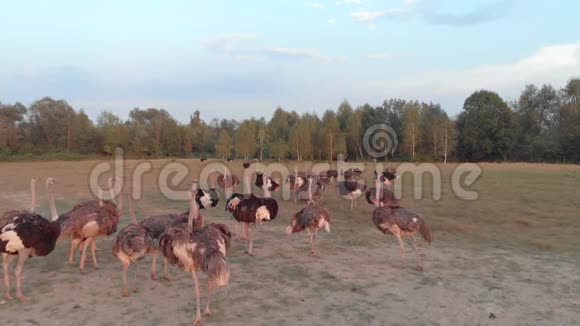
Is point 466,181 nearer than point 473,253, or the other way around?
point 473,253

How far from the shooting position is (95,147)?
7138 centimetres

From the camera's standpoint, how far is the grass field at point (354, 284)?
238 inches

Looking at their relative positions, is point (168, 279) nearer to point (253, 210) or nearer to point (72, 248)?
point (72, 248)

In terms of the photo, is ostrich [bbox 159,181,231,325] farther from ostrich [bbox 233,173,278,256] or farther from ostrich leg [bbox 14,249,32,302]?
ostrich [bbox 233,173,278,256]

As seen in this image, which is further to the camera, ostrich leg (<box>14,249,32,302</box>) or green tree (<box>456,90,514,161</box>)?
green tree (<box>456,90,514,161</box>)

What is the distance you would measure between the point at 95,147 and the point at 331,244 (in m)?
69.2

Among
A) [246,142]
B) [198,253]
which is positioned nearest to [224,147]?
[246,142]

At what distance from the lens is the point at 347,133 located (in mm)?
60750

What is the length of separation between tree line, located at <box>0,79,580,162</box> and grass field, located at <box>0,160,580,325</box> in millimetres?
46477

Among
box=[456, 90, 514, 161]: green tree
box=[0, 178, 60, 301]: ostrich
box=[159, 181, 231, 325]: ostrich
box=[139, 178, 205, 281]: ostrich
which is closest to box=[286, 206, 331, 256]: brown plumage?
box=[139, 178, 205, 281]: ostrich

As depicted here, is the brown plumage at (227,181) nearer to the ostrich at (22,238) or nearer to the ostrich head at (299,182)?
the ostrich head at (299,182)

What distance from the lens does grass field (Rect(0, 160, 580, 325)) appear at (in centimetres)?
604

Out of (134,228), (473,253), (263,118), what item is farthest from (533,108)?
(134,228)

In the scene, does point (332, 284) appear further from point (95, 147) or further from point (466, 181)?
point (95, 147)
